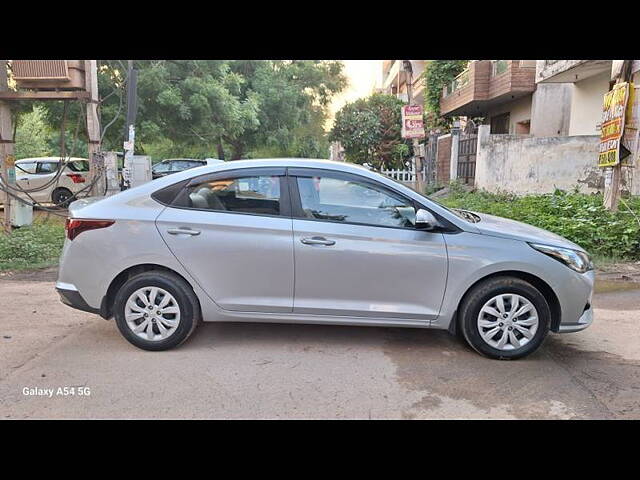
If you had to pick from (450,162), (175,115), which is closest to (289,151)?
(175,115)

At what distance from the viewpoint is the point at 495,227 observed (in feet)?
13.7

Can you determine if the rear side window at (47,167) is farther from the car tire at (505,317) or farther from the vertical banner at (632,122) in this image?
the vertical banner at (632,122)

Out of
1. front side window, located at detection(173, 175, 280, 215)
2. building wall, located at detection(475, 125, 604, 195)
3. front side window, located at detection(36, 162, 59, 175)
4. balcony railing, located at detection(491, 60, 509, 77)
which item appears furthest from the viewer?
balcony railing, located at detection(491, 60, 509, 77)

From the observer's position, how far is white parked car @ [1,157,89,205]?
1358cm

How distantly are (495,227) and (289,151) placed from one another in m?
21.5

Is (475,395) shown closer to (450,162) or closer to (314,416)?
(314,416)

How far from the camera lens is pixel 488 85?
1816 cm

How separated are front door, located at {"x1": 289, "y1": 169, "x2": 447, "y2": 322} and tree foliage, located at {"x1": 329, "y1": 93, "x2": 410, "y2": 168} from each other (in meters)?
15.4

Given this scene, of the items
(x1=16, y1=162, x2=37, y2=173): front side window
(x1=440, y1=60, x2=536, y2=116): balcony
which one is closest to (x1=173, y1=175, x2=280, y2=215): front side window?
(x1=16, y1=162, x2=37, y2=173): front side window

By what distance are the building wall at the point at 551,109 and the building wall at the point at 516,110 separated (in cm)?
98

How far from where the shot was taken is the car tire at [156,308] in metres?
4.05

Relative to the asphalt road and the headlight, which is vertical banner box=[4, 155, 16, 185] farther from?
the headlight

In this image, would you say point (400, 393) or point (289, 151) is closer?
Answer: point (400, 393)

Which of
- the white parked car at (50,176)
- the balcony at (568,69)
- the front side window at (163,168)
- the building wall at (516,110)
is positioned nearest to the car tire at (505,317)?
the balcony at (568,69)
